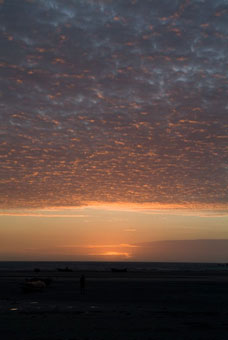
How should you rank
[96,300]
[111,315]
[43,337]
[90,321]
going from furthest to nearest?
[96,300] → [111,315] → [90,321] → [43,337]

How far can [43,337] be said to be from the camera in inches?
742

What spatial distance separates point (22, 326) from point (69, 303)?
A: 11.2 metres

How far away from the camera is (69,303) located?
106 ft

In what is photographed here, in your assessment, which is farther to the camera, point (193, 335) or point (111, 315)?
point (111, 315)

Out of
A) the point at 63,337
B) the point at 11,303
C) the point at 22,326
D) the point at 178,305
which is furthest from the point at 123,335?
the point at 11,303

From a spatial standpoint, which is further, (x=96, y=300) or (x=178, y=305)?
(x=96, y=300)

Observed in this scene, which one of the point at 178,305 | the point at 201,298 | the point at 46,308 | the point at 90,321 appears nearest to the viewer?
the point at 90,321

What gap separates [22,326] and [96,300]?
1425 cm

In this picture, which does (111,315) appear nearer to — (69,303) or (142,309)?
(142,309)

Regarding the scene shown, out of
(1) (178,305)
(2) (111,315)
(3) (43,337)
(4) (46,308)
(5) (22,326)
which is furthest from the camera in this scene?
(1) (178,305)

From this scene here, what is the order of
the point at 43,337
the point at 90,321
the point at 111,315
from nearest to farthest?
the point at 43,337 < the point at 90,321 < the point at 111,315

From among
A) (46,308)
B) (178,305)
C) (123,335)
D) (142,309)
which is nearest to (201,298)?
(178,305)

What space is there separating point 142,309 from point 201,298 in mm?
10630

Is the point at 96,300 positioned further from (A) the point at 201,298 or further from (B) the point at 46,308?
(A) the point at 201,298
